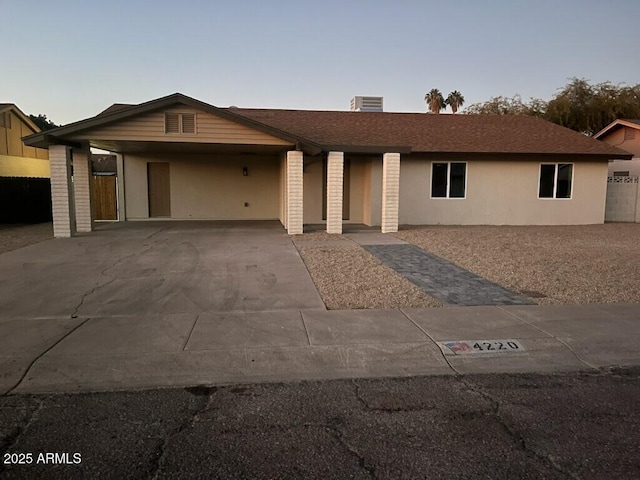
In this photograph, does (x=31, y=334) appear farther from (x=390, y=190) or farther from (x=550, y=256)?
(x=390, y=190)

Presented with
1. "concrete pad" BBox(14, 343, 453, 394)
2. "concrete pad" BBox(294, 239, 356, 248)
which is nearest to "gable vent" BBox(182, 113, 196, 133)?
"concrete pad" BBox(294, 239, 356, 248)

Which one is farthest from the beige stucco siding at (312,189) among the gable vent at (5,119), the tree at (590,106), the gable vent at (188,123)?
the tree at (590,106)

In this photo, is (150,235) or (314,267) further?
(150,235)

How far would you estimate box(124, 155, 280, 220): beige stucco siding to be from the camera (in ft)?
69.3

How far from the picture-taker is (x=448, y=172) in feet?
65.4

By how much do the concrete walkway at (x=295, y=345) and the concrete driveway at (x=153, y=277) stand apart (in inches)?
22.7

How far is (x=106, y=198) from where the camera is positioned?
2123 cm

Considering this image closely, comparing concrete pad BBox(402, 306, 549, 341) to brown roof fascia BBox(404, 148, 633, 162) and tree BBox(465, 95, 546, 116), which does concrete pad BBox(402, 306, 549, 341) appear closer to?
brown roof fascia BBox(404, 148, 633, 162)

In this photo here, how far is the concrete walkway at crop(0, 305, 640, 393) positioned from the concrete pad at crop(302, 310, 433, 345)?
1cm

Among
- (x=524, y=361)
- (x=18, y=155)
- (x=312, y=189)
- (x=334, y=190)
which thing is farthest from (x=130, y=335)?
(x=18, y=155)

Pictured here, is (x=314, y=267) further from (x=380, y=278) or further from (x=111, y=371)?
(x=111, y=371)

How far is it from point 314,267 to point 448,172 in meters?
11.4

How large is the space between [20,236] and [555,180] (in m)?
19.7

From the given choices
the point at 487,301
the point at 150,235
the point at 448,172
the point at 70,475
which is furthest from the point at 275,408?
the point at 448,172
